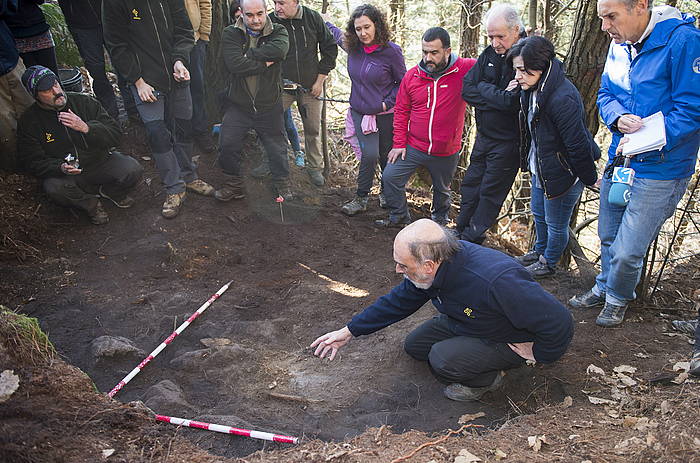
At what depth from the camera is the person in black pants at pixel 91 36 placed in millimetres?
5910

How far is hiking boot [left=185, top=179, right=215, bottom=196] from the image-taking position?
6.43 meters

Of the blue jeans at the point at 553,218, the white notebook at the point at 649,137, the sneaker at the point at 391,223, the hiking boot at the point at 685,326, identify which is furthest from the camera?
the sneaker at the point at 391,223

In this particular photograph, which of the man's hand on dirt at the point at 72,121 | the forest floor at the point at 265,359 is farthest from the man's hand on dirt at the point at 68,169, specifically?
the forest floor at the point at 265,359

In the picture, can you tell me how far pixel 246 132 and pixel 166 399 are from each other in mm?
3685

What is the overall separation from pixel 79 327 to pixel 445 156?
3.92 metres

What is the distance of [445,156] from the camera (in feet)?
18.7

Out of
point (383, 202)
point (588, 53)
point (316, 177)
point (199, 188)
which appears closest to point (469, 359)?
point (588, 53)

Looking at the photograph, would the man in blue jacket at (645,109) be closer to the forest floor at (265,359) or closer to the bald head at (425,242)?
the forest floor at (265,359)

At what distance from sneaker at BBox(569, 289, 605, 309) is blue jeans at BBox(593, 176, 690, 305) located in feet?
0.71

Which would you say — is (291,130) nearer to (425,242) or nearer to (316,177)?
(316,177)

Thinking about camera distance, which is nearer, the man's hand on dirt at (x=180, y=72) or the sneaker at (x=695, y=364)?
the sneaker at (x=695, y=364)

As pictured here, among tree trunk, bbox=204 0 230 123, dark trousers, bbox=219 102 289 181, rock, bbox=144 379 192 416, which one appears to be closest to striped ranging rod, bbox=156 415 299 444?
rock, bbox=144 379 192 416

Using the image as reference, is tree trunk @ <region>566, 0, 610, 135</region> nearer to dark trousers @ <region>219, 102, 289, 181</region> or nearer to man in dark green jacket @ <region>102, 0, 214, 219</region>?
dark trousers @ <region>219, 102, 289, 181</region>

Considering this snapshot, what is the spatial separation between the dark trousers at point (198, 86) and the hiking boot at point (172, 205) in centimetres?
134
